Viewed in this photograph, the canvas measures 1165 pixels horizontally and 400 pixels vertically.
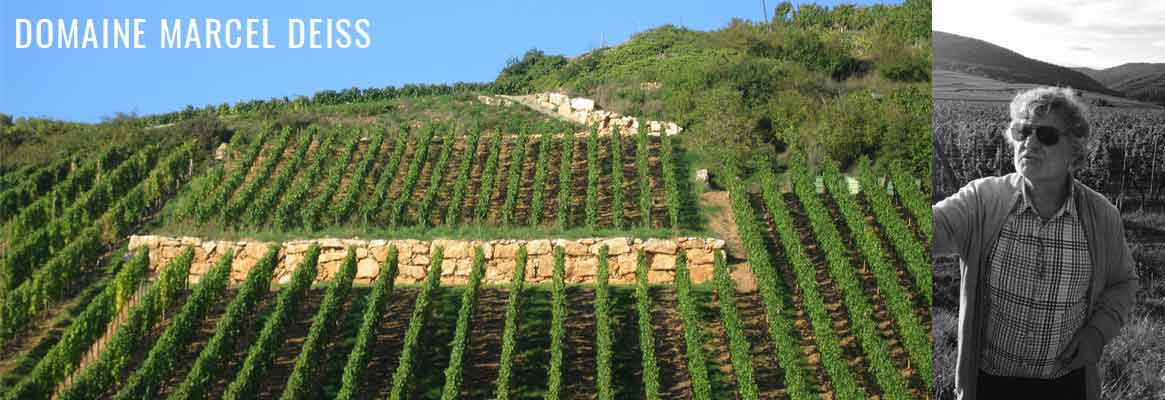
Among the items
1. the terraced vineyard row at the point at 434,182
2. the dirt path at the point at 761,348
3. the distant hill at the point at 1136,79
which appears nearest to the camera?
the distant hill at the point at 1136,79

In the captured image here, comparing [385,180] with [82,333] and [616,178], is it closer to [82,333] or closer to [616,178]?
[616,178]

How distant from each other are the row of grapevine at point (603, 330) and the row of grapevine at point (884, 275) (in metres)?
2.26

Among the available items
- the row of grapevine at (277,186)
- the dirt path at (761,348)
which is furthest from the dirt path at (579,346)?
the row of grapevine at (277,186)

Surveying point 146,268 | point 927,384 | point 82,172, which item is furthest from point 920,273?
point 82,172

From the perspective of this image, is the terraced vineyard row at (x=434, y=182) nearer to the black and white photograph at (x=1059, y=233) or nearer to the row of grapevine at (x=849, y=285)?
the row of grapevine at (x=849, y=285)

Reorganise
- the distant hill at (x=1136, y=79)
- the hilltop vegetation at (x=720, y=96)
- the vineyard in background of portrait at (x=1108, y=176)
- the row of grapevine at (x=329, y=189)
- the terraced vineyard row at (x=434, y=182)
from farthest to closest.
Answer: the hilltop vegetation at (x=720, y=96), the terraced vineyard row at (x=434, y=182), the row of grapevine at (x=329, y=189), the distant hill at (x=1136, y=79), the vineyard in background of portrait at (x=1108, y=176)

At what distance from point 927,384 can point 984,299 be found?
206 inches

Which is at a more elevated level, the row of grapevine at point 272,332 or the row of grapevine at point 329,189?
the row of grapevine at point 329,189

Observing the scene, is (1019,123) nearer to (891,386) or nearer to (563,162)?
(891,386)

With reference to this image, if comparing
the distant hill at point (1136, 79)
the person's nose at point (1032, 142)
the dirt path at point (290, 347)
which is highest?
the distant hill at point (1136, 79)

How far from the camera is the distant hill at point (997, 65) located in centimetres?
518

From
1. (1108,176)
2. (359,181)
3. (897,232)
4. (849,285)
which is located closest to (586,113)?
(359,181)

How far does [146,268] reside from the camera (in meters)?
11.9

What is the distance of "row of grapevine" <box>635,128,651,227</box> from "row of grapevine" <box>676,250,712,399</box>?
2.69ft
